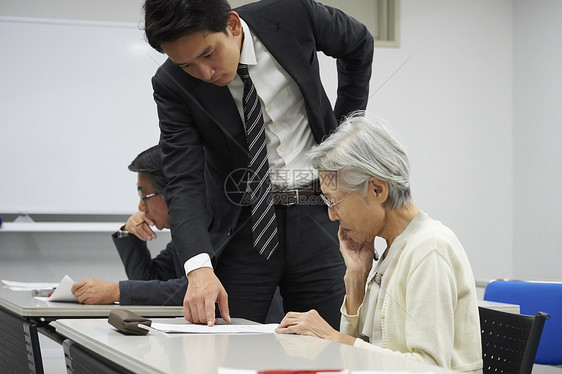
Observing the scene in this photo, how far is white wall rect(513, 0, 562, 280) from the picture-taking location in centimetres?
451

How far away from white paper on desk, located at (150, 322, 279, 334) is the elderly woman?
73 millimetres

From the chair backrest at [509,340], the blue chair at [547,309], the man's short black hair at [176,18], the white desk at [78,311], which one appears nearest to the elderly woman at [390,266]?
the chair backrest at [509,340]

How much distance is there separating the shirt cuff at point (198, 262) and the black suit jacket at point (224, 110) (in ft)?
0.34

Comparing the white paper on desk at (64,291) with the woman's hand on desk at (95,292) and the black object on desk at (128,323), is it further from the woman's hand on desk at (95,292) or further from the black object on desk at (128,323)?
the black object on desk at (128,323)

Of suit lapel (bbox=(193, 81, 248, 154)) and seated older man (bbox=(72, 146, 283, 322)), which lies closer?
suit lapel (bbox=(193, 81, 248, 154))

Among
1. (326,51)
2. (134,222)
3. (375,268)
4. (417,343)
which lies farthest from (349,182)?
(134,222)

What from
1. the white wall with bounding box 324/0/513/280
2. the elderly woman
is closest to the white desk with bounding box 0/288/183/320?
the elderly woman

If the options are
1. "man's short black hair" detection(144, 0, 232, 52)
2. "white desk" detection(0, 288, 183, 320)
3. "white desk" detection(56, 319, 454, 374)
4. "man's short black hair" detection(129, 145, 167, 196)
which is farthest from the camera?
"man's short black hair" detection(129, 145, 167, 196)

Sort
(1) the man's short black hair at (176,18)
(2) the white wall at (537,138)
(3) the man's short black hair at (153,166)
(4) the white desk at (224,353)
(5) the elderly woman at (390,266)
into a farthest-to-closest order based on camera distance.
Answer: (2) the white wall at (537,138), (3) the man's short black hair at (153,166), (1) the man's short black hair at (176,18), (5) the elderly woman at (390,266), (4) the white desk at (224,353)

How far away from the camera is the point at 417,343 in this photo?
1318mm

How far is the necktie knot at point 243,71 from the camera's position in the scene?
1830 mm

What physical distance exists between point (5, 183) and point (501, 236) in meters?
3.39

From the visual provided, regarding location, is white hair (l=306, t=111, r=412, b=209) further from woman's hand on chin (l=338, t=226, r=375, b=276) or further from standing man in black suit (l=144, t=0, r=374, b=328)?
standing man in black suit (l=144, t=0, r=374, b=328)

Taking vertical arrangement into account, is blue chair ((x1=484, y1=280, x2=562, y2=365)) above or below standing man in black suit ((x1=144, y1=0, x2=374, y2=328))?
below
